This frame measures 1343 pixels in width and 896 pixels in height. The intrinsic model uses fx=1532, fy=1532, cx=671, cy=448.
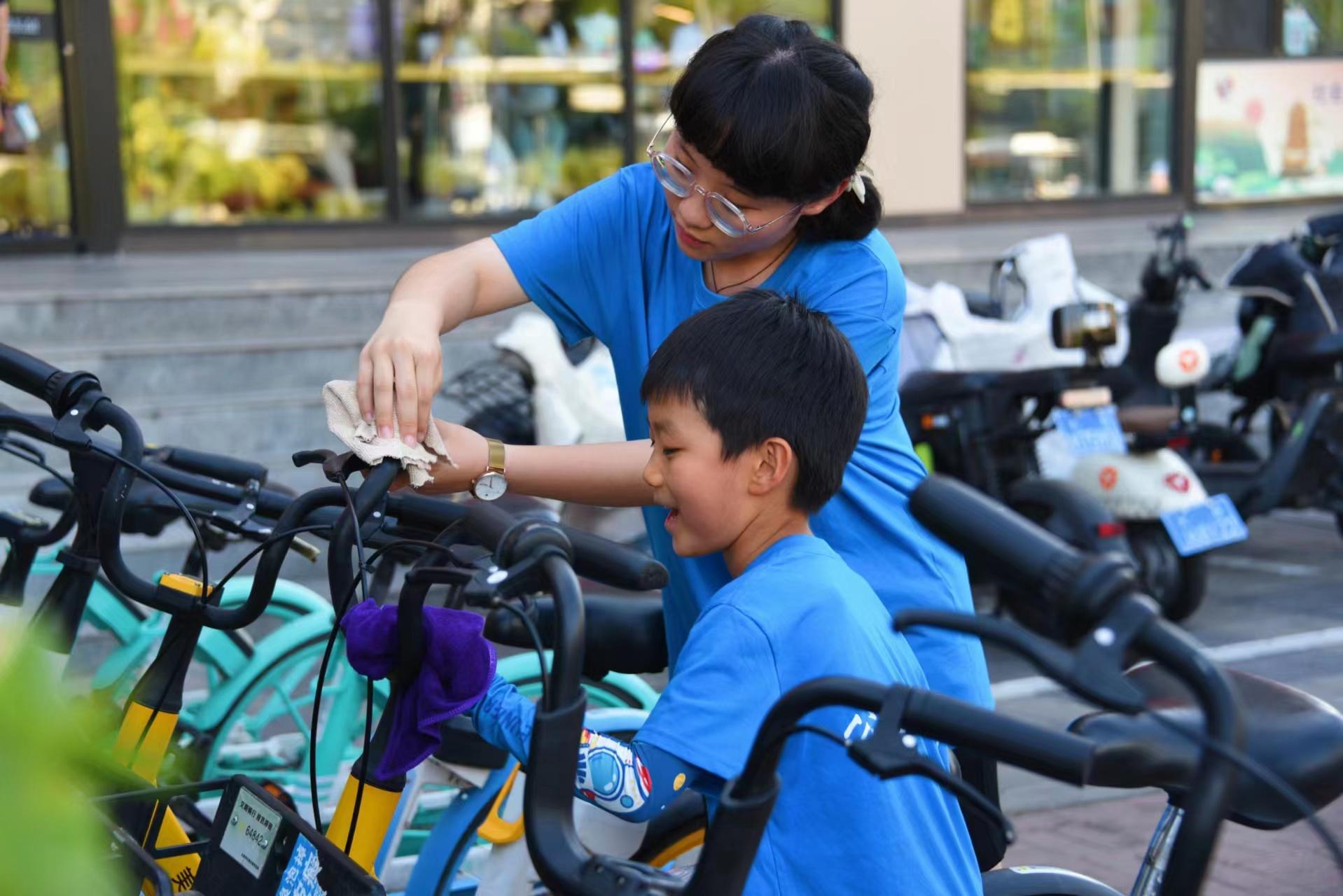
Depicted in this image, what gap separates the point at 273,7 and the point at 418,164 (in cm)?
139

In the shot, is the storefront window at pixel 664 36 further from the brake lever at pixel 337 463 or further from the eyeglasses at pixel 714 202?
the brake lever at pixel 337 463

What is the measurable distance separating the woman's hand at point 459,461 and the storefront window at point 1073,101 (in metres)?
10.6

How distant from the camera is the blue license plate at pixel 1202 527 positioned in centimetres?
596

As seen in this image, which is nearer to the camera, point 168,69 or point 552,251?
point 552,251

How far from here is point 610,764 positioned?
1.67 metres

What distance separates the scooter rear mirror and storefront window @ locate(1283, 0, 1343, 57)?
28.4 ft

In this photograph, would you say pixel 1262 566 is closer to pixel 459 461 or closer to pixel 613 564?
pixel 459 461

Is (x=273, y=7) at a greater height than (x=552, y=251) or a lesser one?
greater

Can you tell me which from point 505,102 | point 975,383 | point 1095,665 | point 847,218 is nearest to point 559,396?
point 975,383

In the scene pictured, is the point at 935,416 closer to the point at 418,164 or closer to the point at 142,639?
the point at 142,639

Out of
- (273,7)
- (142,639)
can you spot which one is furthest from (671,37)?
(142,639)

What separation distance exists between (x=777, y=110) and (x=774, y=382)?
38cm

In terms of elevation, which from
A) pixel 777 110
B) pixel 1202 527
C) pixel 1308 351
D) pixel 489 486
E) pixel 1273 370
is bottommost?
pixel 1202 527

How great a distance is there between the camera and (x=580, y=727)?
142cm
